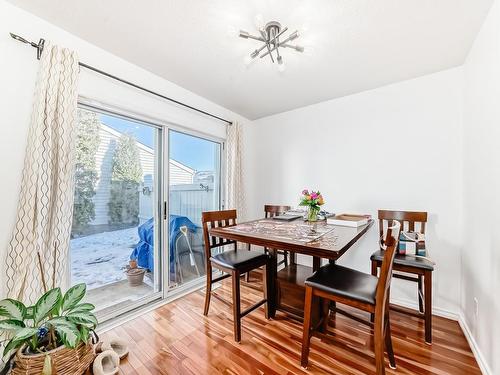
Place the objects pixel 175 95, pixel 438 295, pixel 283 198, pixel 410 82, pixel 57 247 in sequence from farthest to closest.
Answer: pixel 283 198
pixel 175 95
pixel 410 82
pixel 438 295
pixel 57 247

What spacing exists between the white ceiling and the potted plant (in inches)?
73.4

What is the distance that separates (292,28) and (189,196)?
2.08m

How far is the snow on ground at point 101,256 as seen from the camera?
6.25 feet

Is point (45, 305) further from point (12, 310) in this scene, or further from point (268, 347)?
point (268, 347)

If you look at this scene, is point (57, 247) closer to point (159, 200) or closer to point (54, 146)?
point (54, 146)

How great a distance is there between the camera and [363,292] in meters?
1.32

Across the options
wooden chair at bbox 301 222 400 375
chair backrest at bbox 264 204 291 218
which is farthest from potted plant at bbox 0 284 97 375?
chair backrest at bbox 264 204 291 218

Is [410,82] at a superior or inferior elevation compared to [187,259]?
superior

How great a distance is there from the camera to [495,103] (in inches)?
53.6

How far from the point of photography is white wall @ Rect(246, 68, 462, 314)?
83.5 inches

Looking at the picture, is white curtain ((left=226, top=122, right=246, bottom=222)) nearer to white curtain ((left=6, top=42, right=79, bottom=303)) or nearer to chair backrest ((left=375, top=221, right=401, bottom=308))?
white curtain ((left=6, top=42, right=79, bottom=303))

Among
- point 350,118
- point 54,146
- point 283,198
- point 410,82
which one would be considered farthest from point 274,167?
point 54,146

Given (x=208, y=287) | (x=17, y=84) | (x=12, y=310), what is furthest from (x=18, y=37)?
(x=208, y=287)

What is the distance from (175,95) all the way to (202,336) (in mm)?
2401
